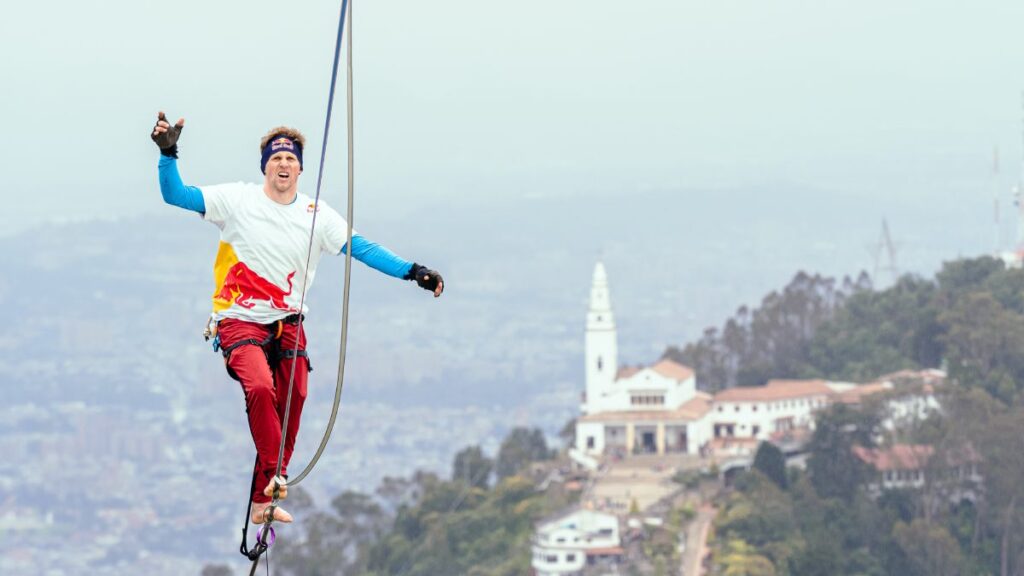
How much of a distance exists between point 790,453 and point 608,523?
17.0m

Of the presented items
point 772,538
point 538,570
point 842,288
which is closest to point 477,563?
point 538,570

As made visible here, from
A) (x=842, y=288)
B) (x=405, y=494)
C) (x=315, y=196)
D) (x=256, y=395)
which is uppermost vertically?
(x=842, y=288)

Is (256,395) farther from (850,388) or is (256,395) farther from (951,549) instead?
(850,388)

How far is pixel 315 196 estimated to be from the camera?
1313 centimetres

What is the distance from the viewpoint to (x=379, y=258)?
13609mm

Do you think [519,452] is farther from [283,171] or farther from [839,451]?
[283,171]

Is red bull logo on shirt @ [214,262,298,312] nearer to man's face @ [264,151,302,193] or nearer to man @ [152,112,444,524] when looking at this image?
man @ [152,112,444,524]

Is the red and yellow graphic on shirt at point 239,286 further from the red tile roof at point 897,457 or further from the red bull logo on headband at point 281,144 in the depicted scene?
the red tile roof at point 897,457

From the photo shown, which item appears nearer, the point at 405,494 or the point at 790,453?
the point at 790,453

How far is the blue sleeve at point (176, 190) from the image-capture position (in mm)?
13055

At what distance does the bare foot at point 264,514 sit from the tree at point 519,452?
11753 cm

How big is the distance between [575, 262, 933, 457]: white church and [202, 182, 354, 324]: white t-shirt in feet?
348

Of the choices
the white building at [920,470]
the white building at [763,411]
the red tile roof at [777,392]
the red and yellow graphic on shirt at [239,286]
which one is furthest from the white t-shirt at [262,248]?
the red tile roof at [777,392]

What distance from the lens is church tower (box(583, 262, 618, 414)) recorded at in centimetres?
12875
